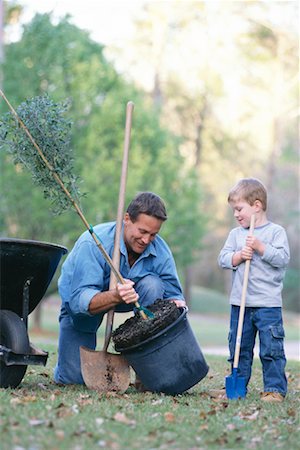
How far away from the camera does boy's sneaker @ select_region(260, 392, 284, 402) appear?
577 cm

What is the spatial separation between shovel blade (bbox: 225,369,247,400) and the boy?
150 mm

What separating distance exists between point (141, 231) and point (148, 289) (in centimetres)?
43

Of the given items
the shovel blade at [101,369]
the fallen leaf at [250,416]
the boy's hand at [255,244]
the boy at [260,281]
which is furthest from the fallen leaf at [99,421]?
A: the boy's hand at [255,244]

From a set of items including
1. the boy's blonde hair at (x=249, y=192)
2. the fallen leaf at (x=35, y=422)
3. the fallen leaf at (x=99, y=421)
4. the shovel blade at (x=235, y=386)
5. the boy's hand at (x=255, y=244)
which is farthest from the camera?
the boy's blonde hair at (x=249, y=192)

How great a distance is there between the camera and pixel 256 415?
500 centimetres

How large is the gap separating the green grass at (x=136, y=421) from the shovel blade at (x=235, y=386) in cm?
13

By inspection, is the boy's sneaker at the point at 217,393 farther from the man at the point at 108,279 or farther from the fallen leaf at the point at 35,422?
the fallen leaf at the point at 35,422

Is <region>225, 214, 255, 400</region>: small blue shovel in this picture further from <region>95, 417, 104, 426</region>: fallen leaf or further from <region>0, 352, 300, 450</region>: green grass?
<region>95, 417, 104, 426</region>: fallen leaf

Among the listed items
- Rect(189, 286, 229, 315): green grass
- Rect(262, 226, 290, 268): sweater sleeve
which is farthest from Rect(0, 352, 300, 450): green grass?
Rect(189, 286, 229, 315): green grass

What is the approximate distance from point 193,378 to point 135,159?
1588 cm

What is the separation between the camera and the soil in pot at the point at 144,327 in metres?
5.48

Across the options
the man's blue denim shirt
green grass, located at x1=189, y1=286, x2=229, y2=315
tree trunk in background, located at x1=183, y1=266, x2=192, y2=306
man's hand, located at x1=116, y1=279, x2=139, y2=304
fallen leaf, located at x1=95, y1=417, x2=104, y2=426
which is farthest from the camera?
green grass, located at x1=189, y1=286, x2=229, y2=315

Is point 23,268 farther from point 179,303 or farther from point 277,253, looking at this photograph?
point 277,253

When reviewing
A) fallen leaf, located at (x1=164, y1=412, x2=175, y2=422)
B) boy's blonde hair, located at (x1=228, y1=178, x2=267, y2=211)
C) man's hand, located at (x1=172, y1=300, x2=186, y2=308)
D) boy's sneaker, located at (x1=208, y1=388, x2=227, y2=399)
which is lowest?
boy's sneaker, located at (x1=208, y1=388, x2=227, y2=399)
